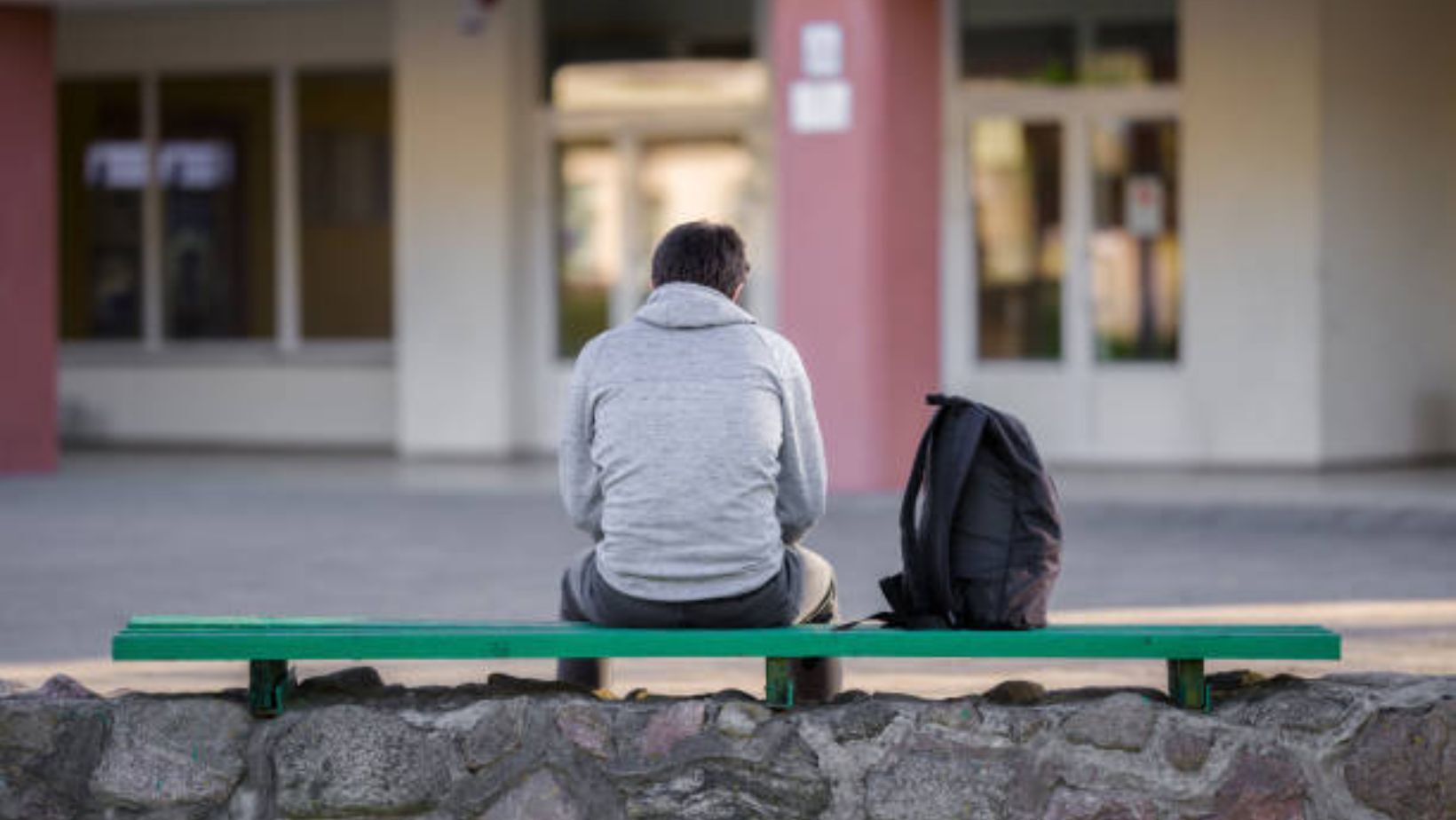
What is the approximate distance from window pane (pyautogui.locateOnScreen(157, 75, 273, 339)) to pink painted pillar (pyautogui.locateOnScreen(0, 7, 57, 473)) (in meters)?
2.89

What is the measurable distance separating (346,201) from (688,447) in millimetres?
14413

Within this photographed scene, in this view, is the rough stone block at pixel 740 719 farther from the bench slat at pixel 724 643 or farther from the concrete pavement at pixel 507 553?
the concrete pavement at pixel 507 553

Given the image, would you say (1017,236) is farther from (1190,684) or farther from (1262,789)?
(1262,789)

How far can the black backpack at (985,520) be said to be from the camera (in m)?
5.48

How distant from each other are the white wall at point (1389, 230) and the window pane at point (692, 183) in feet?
13.9

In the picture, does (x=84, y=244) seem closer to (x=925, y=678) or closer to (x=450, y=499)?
(x=450, y=499)

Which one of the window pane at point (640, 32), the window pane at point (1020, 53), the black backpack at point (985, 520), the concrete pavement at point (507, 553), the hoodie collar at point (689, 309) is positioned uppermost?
the window pane at point (640, 32)

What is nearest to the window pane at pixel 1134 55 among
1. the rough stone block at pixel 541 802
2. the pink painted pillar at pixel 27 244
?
the pink painted pillar at pixel 27 244

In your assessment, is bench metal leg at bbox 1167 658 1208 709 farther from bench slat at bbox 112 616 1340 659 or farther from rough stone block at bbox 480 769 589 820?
rough stone block at bbox 480 769 589 820


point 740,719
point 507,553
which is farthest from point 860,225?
point 740,719

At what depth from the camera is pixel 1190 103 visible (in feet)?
54.2

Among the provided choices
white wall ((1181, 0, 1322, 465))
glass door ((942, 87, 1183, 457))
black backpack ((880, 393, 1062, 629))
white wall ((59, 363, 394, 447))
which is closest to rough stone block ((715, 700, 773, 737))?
black backpack ((880, 393, 1062, 629))

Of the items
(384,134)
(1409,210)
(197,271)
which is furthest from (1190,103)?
(197,271)

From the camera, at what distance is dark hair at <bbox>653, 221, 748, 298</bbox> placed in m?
5.70
